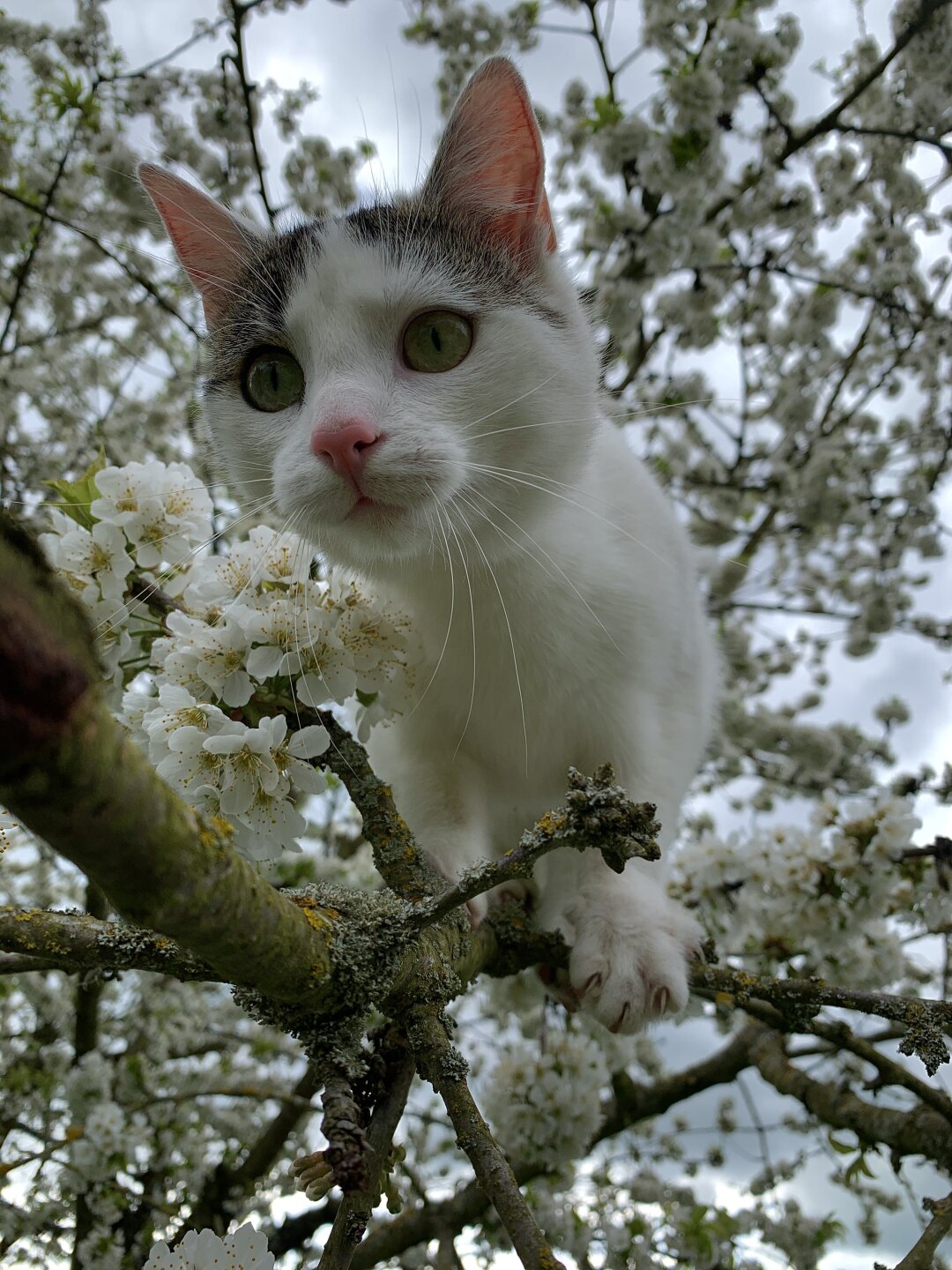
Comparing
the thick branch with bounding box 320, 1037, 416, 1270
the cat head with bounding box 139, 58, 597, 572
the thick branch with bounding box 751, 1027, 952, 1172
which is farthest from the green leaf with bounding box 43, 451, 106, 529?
the thick branch with bounding box 751, 1027, 952, 1172

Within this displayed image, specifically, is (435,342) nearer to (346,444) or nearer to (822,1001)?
(346,444)

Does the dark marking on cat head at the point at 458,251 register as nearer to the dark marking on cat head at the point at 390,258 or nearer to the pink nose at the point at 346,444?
the dark marking on cat head at the point at 390,258

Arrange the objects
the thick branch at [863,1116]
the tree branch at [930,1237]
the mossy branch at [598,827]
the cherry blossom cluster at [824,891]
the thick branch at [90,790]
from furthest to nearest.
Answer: the cherry blossom cluster at [824,891], the thick branch at [863,1116], the tree branch at [930,1237], the mossy branch at [598,827], the thick branch at [90,790]

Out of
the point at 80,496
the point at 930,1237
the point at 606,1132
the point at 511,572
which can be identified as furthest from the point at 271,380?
the point at 606,1132

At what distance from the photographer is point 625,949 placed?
1.57 meters

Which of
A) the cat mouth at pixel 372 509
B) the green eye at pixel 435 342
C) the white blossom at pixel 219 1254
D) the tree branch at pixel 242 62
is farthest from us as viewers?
the tree branch at pixel 242 62

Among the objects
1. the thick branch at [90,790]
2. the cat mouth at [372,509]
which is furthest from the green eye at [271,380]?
the thick branch at [90,790]

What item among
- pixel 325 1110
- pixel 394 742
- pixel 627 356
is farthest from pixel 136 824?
pixel 627 356

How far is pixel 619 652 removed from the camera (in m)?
1.78

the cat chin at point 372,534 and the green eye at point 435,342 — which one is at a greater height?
the green eye at point 435,342

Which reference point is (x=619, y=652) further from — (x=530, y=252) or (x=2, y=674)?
(x=2, y=674)

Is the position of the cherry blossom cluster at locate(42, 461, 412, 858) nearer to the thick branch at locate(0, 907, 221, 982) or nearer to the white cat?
the white cat

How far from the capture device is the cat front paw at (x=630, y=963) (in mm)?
1534

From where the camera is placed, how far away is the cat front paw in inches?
60.4
